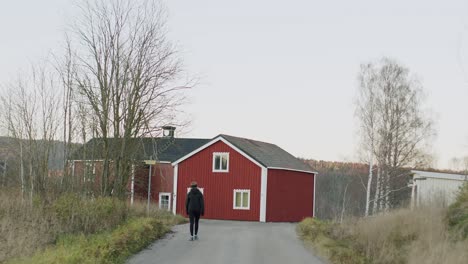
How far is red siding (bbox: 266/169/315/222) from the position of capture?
42062 millimetres

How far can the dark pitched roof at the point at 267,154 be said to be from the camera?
42.8 meters

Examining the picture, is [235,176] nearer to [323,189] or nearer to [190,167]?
[190,167]

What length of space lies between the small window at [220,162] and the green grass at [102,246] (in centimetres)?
2334

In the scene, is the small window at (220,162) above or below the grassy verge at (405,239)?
above

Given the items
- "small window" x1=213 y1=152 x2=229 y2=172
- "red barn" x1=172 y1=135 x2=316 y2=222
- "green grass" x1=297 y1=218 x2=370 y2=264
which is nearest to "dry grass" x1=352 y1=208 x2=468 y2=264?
"green grass" x1=297 y1=218 x2=370 y2=264

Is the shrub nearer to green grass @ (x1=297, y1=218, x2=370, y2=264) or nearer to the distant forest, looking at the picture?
green grass @ (x1=297, y1=218, x2=370, y2=264)

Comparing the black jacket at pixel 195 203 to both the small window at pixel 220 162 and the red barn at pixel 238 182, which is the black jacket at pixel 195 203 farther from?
the small window at pixel 220 162

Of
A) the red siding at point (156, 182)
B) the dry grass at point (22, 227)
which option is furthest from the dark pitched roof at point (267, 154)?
the dry grass at point (22, 227)

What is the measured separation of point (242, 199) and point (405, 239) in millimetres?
25305

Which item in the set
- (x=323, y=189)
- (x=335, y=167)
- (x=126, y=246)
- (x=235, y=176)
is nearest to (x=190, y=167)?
(x=235, y=176)

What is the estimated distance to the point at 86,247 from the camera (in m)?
13.8

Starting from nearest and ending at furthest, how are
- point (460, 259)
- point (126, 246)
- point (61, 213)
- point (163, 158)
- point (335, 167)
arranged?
1. point (460, 259)
2. point (126, 246)
3. point (61, 213)
4. point (163, 158)
5. point (335, 167)

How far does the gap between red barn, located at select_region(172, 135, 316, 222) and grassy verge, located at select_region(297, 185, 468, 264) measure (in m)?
20.7

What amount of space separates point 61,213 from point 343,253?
7928 mm
